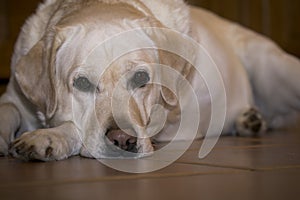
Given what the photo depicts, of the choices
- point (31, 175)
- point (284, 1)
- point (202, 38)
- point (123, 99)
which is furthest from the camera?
point (284, 1)

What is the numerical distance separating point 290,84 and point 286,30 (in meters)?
1.89

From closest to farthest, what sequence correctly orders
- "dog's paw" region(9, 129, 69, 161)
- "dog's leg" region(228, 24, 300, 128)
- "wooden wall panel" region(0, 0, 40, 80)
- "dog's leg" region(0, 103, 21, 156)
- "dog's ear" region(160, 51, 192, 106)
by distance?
"dog's paw" region(9, 129, 69, 161) → "dog's leg" region(0, 103, 21, 156) → "dog's ear" region(160, 51, 192, 106) → "dog's leg" region(228, 24, 300, 128) → "wooden wall panel" region(0, 0, 40, 80)

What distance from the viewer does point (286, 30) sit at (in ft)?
17.6

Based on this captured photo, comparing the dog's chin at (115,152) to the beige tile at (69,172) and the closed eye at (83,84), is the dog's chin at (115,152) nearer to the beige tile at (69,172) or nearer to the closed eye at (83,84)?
the beige tile at (69,172)

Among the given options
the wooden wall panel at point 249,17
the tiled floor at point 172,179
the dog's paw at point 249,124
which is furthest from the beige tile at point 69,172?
the wooden wall panel at point 249,17

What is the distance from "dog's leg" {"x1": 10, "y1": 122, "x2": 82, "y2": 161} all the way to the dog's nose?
167 millimetres

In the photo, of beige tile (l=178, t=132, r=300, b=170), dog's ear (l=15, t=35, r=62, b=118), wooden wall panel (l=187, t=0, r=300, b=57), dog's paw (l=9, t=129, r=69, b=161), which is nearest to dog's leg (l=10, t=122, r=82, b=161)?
dog's paw (l=9, t=129, r=69, b=161)

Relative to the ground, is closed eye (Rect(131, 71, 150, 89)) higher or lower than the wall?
lower

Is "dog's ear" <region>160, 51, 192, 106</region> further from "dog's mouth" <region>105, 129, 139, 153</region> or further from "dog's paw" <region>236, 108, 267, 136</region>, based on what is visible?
"dog's paw" <region>236, 108, 267, 136</region>

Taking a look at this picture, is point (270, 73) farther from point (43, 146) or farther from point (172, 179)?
point (172, 179)

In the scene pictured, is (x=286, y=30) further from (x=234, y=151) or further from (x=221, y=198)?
(x=221, y=198)

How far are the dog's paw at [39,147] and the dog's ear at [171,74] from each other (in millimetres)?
553

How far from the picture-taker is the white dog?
2045 millimetres

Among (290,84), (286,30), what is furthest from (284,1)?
(290,84)
